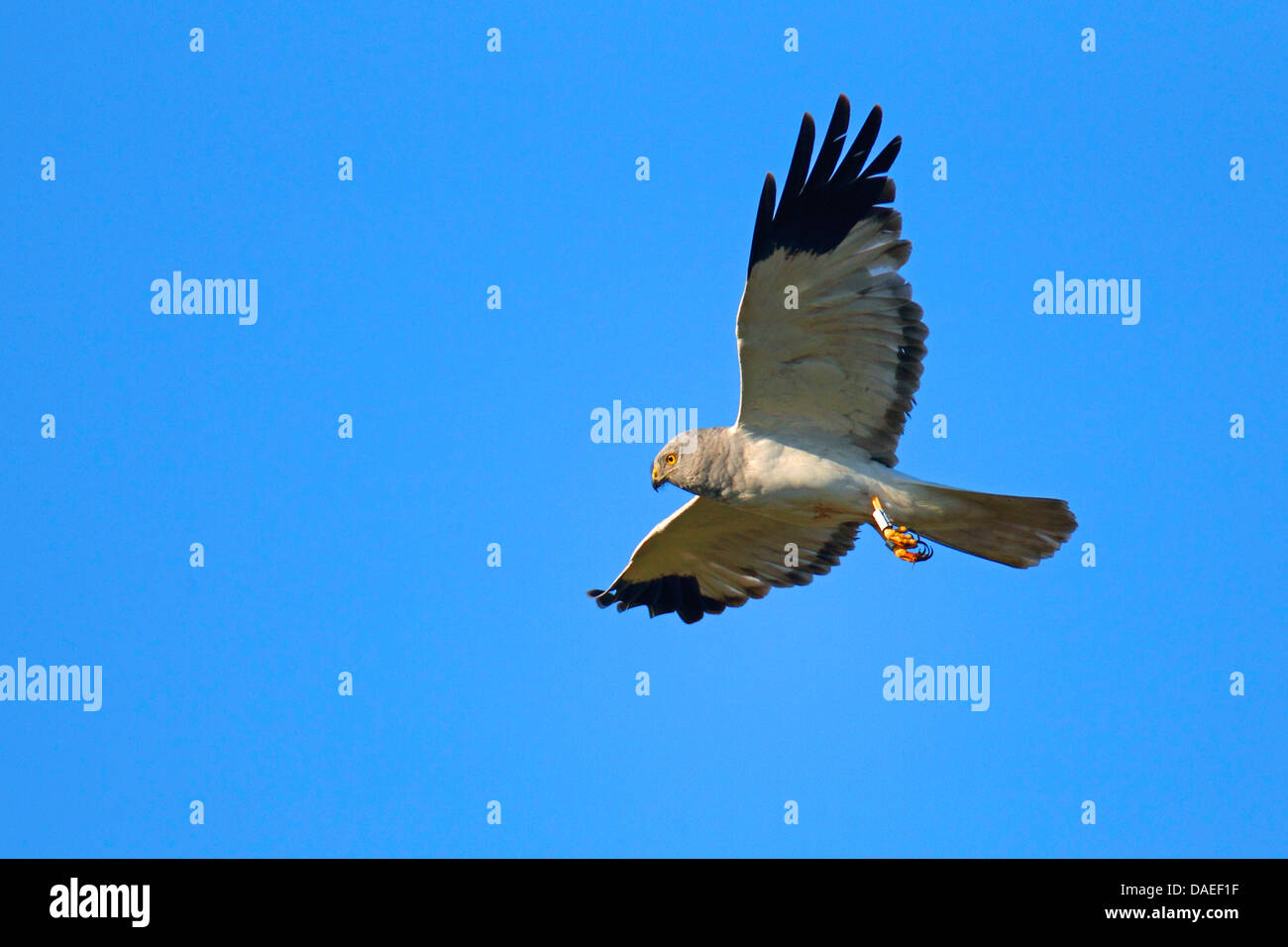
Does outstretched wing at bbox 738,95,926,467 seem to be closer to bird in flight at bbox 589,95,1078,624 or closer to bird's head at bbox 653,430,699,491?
bird in flight at bbox 589,95,1078,624

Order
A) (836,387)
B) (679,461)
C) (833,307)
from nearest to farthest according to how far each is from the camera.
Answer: (833,307), (836,387), (679,461)

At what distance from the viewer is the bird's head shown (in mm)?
11555

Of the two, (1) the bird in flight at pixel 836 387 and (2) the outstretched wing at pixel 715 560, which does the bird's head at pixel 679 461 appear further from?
(2) the outstretched wing at pixel 715 560

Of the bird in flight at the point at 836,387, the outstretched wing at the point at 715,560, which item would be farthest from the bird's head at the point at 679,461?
the outstretched wing at the point at 715,560

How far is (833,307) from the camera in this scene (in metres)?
10.8

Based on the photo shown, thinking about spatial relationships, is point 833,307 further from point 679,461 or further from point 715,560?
point 715,560

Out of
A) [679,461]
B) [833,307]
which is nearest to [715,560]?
[679,461]

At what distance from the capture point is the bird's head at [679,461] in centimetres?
1155

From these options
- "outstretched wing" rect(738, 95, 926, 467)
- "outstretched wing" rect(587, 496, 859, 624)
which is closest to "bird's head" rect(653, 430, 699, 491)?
"outstretched wing" rect(738, 95, 926, 467)

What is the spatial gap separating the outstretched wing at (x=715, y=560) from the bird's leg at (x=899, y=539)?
1789mm

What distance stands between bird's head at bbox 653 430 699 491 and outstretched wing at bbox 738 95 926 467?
1.65ft

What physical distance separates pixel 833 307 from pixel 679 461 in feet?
6.36

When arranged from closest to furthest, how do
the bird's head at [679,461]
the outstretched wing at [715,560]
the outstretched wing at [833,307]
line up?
the outstretched wing at [833,307]
the bird's head at [679,461]
the outstretched wing at [715,560]
